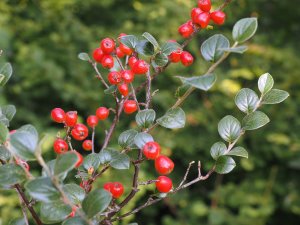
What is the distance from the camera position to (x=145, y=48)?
2.75 ft

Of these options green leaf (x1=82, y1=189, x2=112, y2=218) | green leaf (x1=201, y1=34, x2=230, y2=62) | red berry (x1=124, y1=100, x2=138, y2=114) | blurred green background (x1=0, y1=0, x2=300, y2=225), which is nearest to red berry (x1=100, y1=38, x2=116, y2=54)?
red berry (x1=124, y1=100, x2=138, y2=114)

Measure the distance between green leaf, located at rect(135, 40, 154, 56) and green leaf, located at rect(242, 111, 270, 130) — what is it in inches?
8.6

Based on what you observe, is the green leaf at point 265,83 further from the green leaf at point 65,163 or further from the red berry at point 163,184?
the green leaf at point 65,163

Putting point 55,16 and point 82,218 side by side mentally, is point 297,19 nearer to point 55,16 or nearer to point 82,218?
point 55,16

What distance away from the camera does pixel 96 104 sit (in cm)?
261

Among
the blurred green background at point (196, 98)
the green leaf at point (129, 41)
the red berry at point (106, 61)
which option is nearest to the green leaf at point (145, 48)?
the green leaf at point (129, 41)

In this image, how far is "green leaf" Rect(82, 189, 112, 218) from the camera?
0.64 metres

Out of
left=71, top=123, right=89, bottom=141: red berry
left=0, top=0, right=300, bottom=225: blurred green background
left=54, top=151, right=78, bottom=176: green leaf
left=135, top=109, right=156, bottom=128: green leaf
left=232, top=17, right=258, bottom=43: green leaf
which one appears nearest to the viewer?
left=54, top=151, right=78, bottom=176: green leaf

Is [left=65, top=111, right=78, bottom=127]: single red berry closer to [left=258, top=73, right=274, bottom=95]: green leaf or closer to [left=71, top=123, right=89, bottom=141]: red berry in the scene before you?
[left=71, top=123, right=89, bottom=141]: red berry

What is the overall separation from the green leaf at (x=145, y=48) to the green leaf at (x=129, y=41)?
1 cm

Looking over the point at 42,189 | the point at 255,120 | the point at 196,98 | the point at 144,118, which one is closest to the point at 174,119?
the point at 144,118

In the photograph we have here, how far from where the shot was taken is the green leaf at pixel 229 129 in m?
0.85

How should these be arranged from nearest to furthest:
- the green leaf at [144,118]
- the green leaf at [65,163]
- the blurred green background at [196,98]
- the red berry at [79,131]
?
the green leaf at [65,163] < the green leaf at [144,118] < the red berry at [79,131] < the blurred green background at [196,98]

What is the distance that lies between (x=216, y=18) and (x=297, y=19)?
7.67ft
